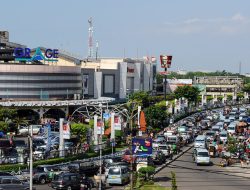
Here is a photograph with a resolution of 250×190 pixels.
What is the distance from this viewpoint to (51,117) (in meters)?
96.8

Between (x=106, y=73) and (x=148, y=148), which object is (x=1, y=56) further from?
(x=148, y=148)

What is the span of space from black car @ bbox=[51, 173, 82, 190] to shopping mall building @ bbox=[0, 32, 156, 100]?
66535 mm

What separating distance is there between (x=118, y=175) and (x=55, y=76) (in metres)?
70.1

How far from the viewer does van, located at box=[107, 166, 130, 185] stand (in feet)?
116

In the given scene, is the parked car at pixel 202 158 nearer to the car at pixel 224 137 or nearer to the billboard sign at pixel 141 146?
the billboard sign at pixel 141 146

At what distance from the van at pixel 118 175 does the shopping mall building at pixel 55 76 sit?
212 ft

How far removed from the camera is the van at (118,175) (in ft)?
116

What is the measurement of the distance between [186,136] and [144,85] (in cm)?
9164

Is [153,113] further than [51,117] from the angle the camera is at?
No

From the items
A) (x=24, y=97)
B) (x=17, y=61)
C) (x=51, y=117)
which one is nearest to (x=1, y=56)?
(x=17, y=61)

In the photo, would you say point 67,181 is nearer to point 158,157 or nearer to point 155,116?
point 158,157

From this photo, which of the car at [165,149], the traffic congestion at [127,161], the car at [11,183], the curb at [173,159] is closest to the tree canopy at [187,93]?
the traffic congestion at [127,161]

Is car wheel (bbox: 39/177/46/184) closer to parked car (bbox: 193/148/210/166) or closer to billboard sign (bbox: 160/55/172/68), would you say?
parked car (bbox: 193/148/210/166)

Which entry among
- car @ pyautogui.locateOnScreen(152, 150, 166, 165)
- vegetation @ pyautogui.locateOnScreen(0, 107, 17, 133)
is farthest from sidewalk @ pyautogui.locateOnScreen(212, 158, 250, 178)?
vegetation @ pyautogui.locateOnScreen(0, 107, 17, 133)
